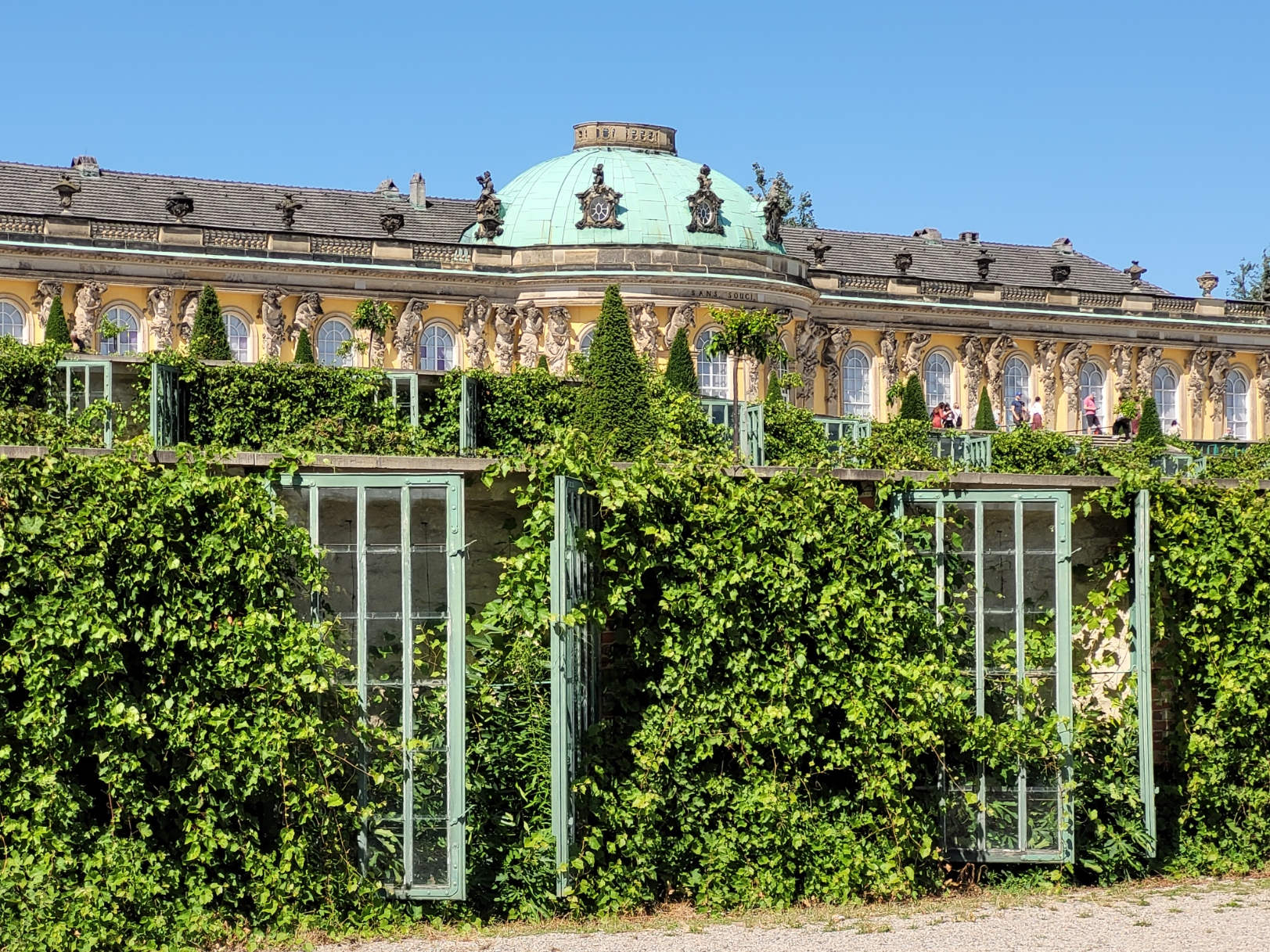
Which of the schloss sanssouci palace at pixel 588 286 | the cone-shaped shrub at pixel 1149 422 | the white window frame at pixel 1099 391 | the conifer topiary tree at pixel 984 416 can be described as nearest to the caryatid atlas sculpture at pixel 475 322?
the schloss sanssouci palace at pixel 588 286

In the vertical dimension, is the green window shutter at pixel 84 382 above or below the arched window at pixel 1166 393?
below

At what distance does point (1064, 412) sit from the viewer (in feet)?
199

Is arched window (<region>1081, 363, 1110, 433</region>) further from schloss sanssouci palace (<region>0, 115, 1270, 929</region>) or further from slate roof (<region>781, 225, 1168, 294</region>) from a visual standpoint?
schloss sanssouci palace (<region>0, 115, 1270, 929</region>)

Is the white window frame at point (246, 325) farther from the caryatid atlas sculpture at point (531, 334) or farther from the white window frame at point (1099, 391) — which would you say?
the white window frame at point (1099, 391)

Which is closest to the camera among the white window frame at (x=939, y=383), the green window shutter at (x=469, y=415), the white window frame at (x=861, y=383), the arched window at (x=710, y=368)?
the green window shutter at (x=469, y=415)

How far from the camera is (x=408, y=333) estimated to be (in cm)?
5256

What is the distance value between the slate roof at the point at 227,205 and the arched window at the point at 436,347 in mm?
2770

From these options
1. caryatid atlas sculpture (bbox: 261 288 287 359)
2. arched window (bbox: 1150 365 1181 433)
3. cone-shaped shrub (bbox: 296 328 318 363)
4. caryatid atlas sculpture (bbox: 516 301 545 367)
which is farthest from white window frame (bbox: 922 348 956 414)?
cone-shaped shrub (bbox: 296 328 318 363)

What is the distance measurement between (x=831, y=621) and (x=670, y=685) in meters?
1.01

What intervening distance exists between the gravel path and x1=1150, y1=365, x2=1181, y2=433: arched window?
52494 mm

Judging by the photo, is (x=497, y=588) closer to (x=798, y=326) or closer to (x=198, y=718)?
(x=198, y=718)

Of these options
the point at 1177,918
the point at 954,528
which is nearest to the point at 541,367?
the point at 954,528

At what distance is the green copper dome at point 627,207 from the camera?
176 ft

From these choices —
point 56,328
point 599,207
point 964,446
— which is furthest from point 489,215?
point 964,446
